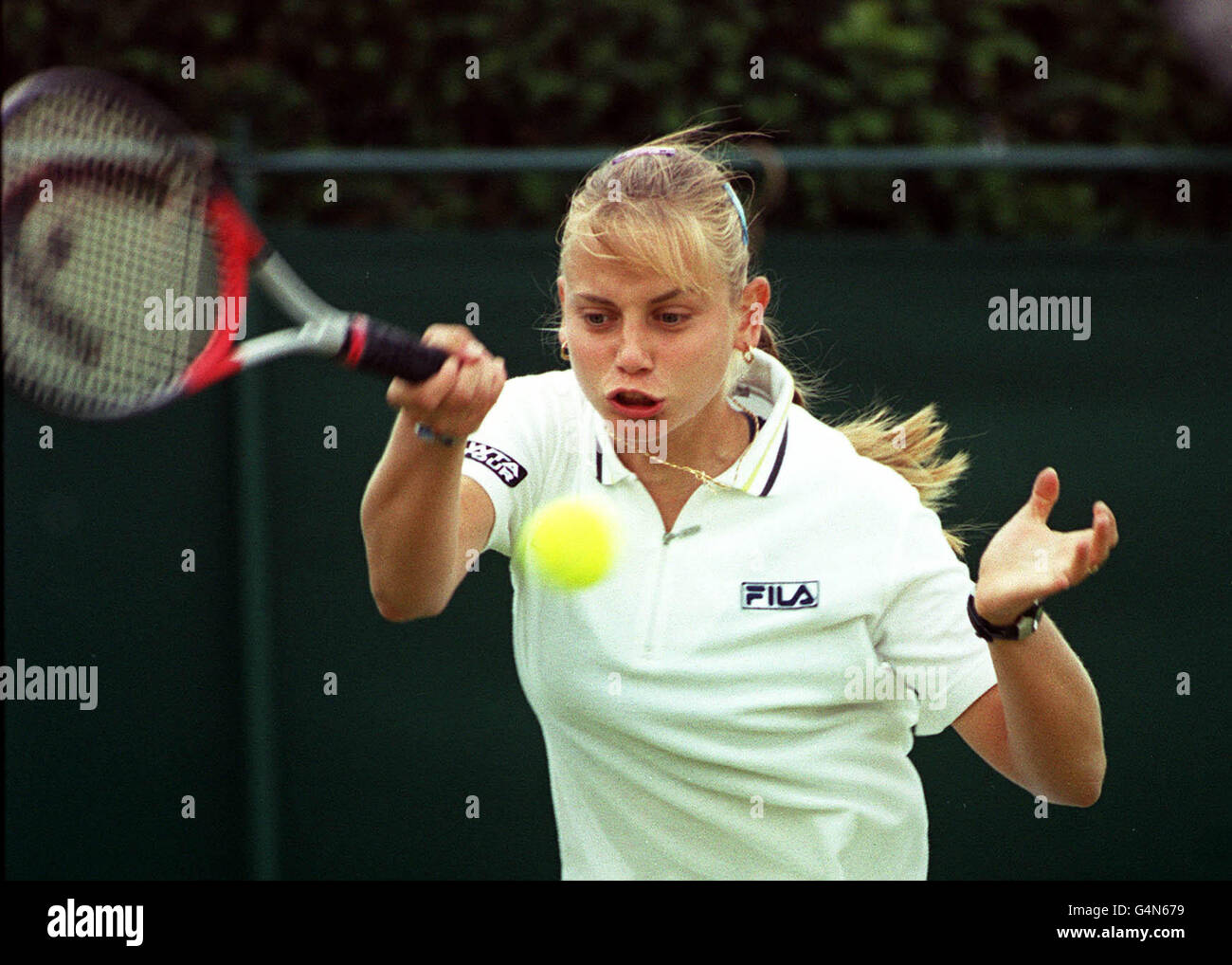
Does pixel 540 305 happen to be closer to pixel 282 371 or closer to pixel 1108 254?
pixel 282 371

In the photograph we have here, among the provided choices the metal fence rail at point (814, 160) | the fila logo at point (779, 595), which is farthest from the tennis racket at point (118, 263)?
the metal fence rail at point (814, 160)

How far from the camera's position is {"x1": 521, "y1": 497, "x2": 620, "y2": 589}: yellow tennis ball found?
2.46m

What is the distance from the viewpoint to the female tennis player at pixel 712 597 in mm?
2322

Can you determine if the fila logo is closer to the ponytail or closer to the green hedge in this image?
the ponytail

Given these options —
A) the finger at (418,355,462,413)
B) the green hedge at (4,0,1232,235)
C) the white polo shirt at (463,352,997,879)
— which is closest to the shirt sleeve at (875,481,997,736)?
the white polo shirt at (463,352,997,879)

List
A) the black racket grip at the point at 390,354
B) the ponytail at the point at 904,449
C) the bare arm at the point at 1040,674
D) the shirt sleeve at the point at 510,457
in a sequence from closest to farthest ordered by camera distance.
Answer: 1. the black racket grip at the point at 390,354
2. the bare arm at the point at 1040,674
3. the shirt sleeve at the point at 510,457
4. the ponytail at the point at 904,449

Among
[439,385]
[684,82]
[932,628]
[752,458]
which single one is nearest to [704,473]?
[752,458]

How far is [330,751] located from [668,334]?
1.70 meters

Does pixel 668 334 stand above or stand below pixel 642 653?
above

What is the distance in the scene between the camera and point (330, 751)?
145 inches

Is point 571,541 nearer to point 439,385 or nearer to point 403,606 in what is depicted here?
point 403,606

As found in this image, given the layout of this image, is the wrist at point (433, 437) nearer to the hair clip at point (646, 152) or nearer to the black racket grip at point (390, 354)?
the black racket grip at point (390, 354)

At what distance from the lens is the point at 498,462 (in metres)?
2.41
